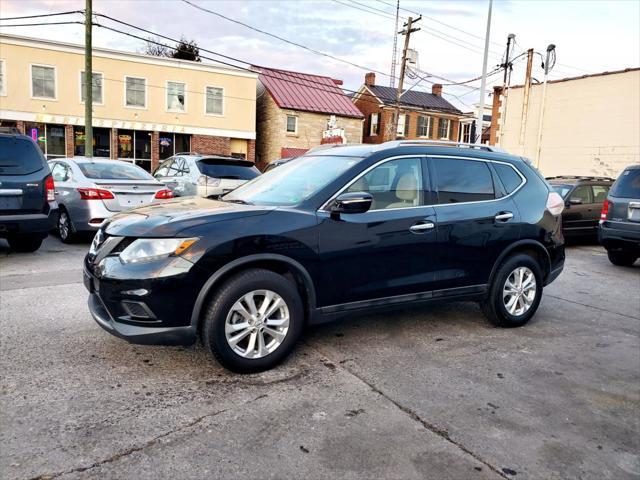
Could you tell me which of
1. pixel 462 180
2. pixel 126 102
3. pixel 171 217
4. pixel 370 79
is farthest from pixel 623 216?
pixel 370 79

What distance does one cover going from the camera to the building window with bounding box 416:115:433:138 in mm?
41031

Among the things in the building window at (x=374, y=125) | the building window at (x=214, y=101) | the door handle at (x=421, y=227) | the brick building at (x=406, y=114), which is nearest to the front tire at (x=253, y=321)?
the door handle at (x=421, y=227)

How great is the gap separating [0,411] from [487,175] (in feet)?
14.4

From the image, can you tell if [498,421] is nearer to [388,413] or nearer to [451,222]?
[388,413]

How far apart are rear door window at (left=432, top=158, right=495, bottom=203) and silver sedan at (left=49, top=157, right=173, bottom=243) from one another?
5063mm

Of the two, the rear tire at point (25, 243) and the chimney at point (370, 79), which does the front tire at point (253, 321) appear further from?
the chimney at point (370, 79)

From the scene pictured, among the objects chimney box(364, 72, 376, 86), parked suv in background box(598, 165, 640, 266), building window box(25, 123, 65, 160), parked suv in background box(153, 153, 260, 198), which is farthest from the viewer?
chimney box(364, 72, 376, 86)

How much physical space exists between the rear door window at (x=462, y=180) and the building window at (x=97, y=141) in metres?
27.2

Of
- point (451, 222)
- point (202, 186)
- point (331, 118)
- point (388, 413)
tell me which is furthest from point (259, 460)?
point (331, 118)

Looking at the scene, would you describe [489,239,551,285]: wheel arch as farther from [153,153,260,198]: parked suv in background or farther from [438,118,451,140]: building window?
[438,118,451,140]: building window

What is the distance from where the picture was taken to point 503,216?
16.5ft

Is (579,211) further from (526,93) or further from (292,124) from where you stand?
(292,124)

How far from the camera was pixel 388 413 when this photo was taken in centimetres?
332

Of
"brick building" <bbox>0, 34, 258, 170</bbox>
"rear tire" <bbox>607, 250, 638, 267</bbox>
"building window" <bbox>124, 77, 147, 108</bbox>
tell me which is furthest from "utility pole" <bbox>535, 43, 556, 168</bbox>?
"building window" <bbox>124, 77, 147, 108</bbox>
